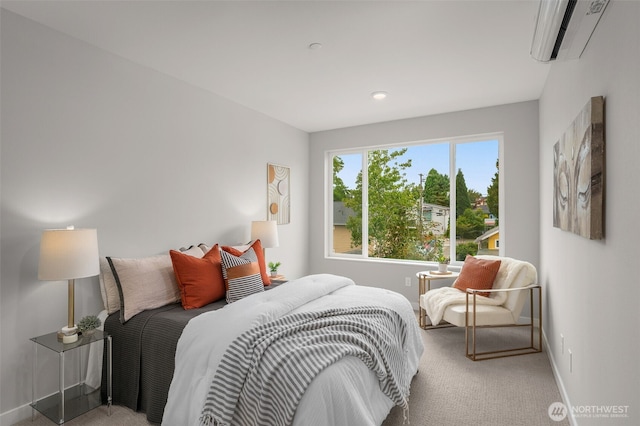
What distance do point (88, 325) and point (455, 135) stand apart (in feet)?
13.8

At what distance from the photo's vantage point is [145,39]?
273 cm

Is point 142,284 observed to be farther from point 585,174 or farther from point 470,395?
point 585,174

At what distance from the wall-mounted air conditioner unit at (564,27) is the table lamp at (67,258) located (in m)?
2.83

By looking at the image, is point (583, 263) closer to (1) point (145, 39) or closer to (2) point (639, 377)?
(2) point (639, 377)

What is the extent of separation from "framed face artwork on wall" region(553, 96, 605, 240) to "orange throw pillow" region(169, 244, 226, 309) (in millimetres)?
2430

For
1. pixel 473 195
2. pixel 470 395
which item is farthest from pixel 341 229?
pixel 470 395

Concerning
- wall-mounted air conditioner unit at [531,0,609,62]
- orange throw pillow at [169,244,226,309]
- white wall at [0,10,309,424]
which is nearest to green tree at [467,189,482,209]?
wall-mounted air conditioner unit at [531,0,609,62]

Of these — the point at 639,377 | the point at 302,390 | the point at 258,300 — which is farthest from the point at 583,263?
the point at 258,300

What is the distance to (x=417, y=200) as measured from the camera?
5.01m

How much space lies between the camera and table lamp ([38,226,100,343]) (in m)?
2.25

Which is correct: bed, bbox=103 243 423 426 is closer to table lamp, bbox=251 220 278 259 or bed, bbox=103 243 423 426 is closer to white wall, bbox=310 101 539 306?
table lamp, bbox=251 220 278 259

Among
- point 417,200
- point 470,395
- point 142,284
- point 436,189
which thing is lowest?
point 470,395

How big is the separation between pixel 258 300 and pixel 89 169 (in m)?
1.63

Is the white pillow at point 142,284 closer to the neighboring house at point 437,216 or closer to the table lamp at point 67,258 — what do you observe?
the table lamp at point 67,258
